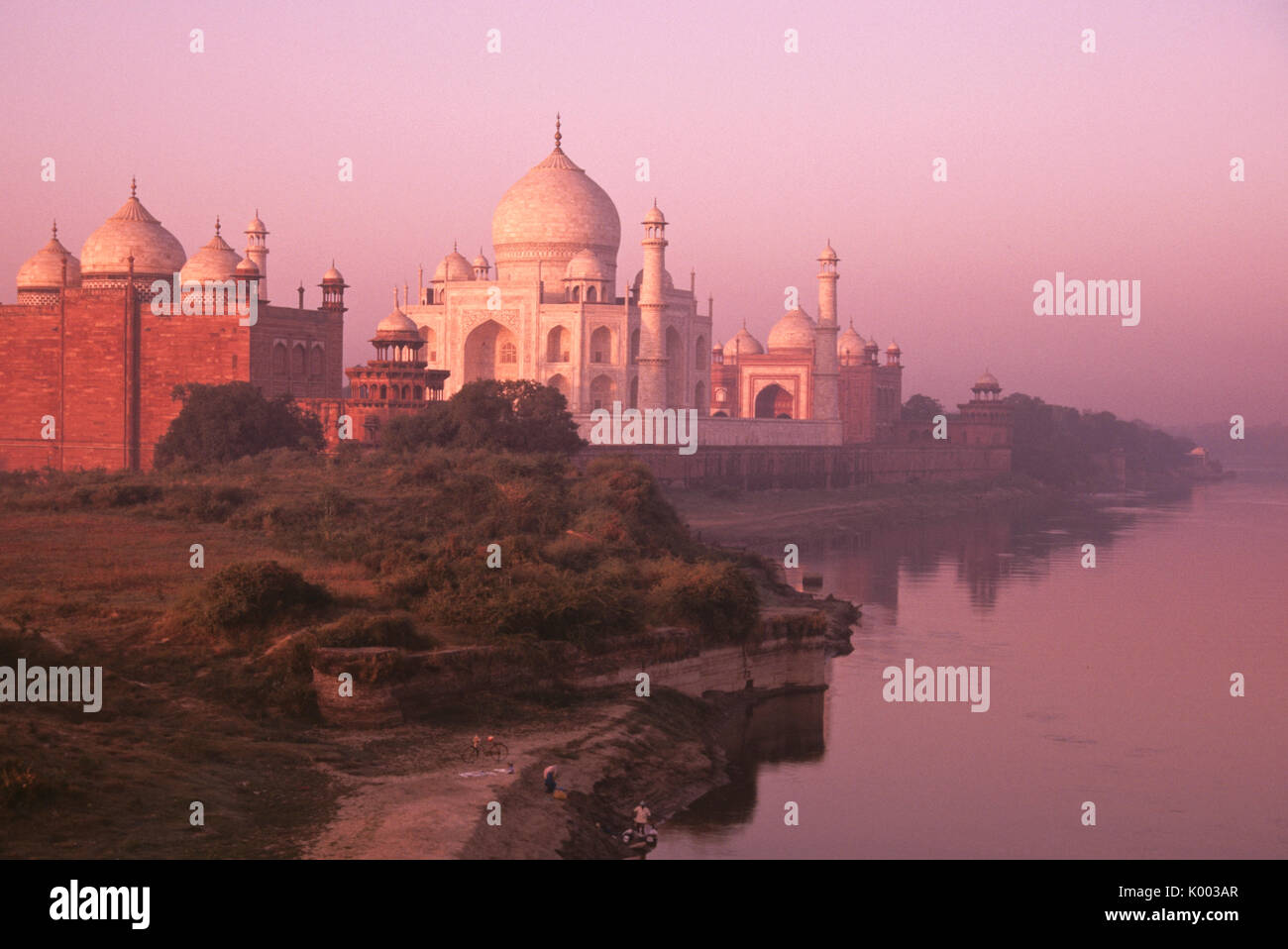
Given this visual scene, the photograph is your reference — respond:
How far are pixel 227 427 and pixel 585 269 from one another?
58.9 feet

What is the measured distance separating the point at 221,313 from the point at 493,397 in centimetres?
960

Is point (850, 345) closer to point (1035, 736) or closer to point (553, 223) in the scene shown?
point (553, 223)

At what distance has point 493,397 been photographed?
36.1 metres

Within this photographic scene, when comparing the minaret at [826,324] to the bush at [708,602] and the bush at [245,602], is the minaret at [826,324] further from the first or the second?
the bush at [245,602]

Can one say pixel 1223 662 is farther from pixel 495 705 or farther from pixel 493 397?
pixel 493 397

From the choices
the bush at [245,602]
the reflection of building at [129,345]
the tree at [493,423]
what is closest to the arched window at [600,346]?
the reflection of building at [129,345]

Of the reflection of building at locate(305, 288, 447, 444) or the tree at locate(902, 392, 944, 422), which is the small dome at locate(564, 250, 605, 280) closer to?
the reflection of building at locate(305, 288, 447, 444)

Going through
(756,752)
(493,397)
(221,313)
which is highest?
(221,313)


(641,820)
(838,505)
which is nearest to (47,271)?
(838,505)

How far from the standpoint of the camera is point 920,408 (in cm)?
8644

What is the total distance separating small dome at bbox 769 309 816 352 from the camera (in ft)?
214

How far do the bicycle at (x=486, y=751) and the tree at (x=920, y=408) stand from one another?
67.5 metres
